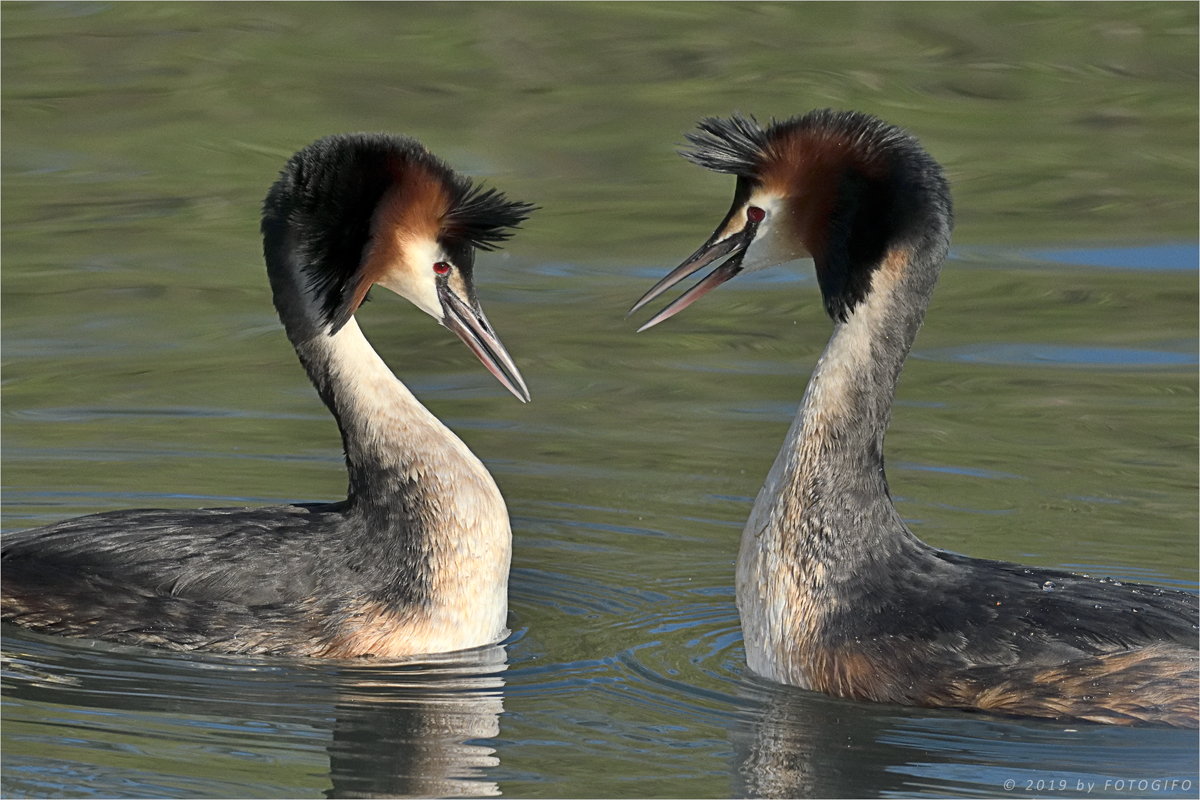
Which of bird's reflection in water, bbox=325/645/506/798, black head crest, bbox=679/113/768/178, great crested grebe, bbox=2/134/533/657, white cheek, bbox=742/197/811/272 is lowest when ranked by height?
bird's reflection in water, bbox=325/645/506/798

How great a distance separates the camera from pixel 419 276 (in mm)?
8016

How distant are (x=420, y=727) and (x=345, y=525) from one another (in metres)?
1.16

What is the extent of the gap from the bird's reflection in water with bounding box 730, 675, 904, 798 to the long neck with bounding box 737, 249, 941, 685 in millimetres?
197

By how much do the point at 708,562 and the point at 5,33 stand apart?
1026 centimetres

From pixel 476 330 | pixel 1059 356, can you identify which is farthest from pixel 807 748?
pixel 1059 356

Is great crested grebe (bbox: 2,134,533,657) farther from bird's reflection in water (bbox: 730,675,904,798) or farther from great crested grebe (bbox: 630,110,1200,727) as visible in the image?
bird's reflection in water (bbox: 730,675,904,798)

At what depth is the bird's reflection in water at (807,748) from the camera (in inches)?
254

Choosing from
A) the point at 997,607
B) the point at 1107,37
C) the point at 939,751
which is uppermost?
the point at 1107,37

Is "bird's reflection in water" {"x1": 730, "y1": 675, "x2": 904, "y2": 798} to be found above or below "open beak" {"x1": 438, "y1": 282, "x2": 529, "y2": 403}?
below

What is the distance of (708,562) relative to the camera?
8711 mm

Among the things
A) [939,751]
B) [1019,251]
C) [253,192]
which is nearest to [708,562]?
[939,751]

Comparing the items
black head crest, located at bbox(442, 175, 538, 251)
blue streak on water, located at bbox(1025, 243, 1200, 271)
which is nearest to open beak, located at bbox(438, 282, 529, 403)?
black head crest, located at bbox(442, 175, 538, 251)

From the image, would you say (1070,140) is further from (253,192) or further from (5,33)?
(5,33)

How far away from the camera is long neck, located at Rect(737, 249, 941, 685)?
23.8ft
